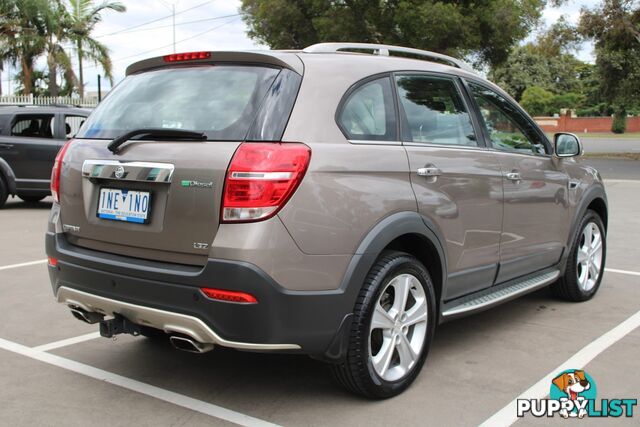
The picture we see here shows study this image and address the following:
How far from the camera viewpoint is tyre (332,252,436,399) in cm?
340

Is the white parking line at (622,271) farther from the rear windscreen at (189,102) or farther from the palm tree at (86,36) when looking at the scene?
the palm tree at (86,36)

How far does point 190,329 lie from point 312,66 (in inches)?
55.0

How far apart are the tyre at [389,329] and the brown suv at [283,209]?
0.01 meters

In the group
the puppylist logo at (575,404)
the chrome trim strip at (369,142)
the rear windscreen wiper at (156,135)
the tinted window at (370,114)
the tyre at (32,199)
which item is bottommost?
the tyre at (32,199)

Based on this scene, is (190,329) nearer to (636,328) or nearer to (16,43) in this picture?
(636,328)

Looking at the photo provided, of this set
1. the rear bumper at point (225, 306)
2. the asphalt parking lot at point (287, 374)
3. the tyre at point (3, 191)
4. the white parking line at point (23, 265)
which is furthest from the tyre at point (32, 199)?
the rear bumper at point (225, 306)

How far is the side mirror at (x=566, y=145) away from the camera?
5.20 meters

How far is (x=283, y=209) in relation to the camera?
310 centimetres

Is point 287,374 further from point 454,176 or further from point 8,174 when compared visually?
point 8,174

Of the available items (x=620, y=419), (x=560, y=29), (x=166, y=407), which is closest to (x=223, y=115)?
(x=166, y=407)

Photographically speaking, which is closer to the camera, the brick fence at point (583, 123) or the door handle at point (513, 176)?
the door handle at point (513, 176)

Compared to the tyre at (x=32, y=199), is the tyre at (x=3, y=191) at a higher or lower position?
higher

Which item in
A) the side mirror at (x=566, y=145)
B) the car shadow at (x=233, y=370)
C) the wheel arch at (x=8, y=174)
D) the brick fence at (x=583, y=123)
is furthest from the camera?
the brick fence at (x=583, y=123)

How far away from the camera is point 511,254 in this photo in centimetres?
464
